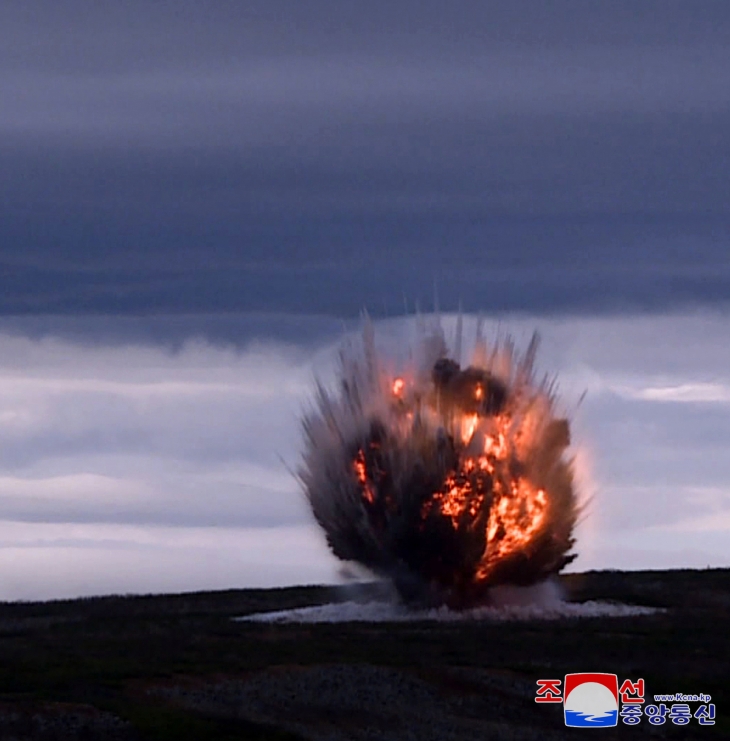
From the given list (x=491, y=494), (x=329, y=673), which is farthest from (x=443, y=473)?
(x=329, y=673)

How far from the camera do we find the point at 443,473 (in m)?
94.2

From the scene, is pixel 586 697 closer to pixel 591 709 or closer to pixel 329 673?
pixel 591 709

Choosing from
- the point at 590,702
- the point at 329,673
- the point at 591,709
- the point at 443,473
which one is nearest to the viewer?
the point at 591,709

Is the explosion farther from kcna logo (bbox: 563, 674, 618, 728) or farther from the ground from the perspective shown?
kcna logo (bbox: 563, 674, 618, 728)

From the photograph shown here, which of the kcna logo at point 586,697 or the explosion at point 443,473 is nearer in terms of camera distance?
the kcna logo at point 586,697

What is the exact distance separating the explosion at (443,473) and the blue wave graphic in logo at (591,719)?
30.6 meters

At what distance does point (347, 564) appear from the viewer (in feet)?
328

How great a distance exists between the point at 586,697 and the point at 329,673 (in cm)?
1031

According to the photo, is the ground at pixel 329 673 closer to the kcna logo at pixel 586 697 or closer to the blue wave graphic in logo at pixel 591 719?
the blue wave graphic in logo at pixel 591 719

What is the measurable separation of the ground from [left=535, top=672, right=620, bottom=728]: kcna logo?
0.56 metres

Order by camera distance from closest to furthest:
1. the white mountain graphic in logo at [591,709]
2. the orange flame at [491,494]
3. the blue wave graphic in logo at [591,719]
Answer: the blue wave graphic in logo at [591,719]
the white mountain graphic in logo at [591,709]
the orange flame at [491,494]

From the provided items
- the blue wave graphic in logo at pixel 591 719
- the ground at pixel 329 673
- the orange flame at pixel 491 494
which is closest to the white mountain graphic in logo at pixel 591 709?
the blue wave graphic in logo at pixel 591 719

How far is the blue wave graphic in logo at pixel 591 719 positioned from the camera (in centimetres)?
6312

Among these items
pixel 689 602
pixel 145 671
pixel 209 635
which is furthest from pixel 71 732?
pixel 689 602
